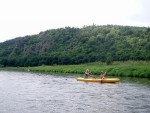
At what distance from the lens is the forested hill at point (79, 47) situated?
95.2m

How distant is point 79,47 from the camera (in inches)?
4732

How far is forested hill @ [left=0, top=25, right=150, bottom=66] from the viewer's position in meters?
95.2

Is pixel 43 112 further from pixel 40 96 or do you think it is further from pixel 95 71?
pixel 95 71

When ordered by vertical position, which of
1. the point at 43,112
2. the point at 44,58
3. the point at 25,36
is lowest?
the point at 43,112

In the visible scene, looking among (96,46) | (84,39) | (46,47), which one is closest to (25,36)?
(46,47)

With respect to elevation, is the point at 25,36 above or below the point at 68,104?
above

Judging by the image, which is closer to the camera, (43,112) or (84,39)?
(43,112)

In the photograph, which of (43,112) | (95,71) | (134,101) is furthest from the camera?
(95,71)

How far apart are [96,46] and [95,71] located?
43.7 metres

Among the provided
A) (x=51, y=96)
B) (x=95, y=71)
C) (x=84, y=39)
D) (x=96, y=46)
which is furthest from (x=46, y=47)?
(x=51, y=96)

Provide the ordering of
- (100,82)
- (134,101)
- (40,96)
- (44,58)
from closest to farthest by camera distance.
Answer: (134,101) < (40,96) < (100,82) < (44,58)

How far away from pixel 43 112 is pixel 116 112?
5.08m

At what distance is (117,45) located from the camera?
106 meters

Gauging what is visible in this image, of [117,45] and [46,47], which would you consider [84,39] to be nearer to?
[46,47]
